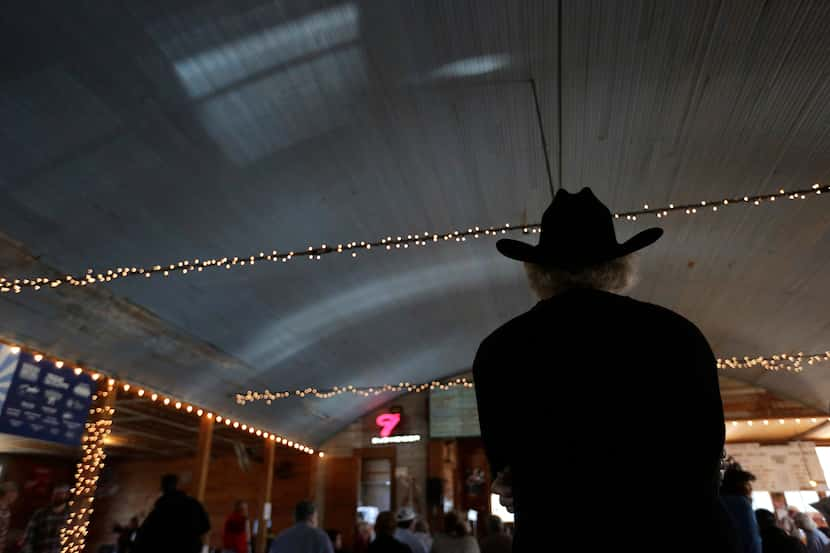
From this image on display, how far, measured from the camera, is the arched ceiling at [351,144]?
402cm

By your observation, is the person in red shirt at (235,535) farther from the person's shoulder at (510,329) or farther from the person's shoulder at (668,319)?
the person's shoulder at (668,319)

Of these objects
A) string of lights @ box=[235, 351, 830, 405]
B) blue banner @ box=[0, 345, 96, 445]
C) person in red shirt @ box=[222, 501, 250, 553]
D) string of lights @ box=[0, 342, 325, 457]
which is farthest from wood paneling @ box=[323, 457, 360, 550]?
blue banner @ box=[0, 345, 96, 445]

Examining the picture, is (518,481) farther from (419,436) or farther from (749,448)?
(749,448)

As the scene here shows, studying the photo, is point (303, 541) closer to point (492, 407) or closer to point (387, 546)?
point (387, 546)

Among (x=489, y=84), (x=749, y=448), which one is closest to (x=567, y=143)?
(x=489, y=84)

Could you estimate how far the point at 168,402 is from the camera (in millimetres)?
8297

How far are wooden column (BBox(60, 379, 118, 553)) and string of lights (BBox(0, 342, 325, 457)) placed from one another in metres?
0.24

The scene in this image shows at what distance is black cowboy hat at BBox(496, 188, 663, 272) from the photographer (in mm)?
1112

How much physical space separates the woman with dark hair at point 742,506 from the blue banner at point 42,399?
629 centimetres

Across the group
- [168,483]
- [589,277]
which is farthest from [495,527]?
[589,277]

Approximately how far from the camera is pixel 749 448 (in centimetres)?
1209

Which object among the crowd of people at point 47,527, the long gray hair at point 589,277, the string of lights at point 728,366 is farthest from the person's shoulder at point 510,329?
the string of lights at point 728,366

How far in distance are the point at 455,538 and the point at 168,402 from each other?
5.21m

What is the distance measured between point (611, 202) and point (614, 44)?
7.44 feet
